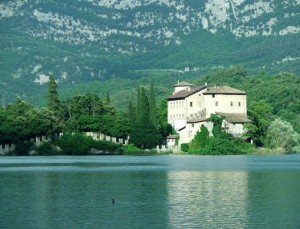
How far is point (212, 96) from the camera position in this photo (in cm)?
11356

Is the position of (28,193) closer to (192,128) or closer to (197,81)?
(192,128)

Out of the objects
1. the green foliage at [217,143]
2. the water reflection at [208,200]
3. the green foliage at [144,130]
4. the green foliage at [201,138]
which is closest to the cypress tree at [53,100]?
the green foliage at [144,130]

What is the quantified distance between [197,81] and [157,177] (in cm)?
12727

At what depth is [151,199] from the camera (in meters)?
43.8

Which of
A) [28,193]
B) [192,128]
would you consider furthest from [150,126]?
[28,193]

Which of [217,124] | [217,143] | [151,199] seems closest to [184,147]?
[217,124]

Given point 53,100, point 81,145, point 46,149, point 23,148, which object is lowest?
point 46,149

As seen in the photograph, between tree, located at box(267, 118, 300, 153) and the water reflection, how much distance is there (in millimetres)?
45575

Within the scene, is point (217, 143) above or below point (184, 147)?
above

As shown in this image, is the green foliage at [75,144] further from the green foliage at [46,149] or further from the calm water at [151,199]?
the calm water at [151,199]

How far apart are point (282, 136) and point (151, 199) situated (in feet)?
204

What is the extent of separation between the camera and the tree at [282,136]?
104 meters

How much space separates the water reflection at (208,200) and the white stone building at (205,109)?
1931 inches

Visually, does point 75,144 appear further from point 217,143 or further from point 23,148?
point 217,143
